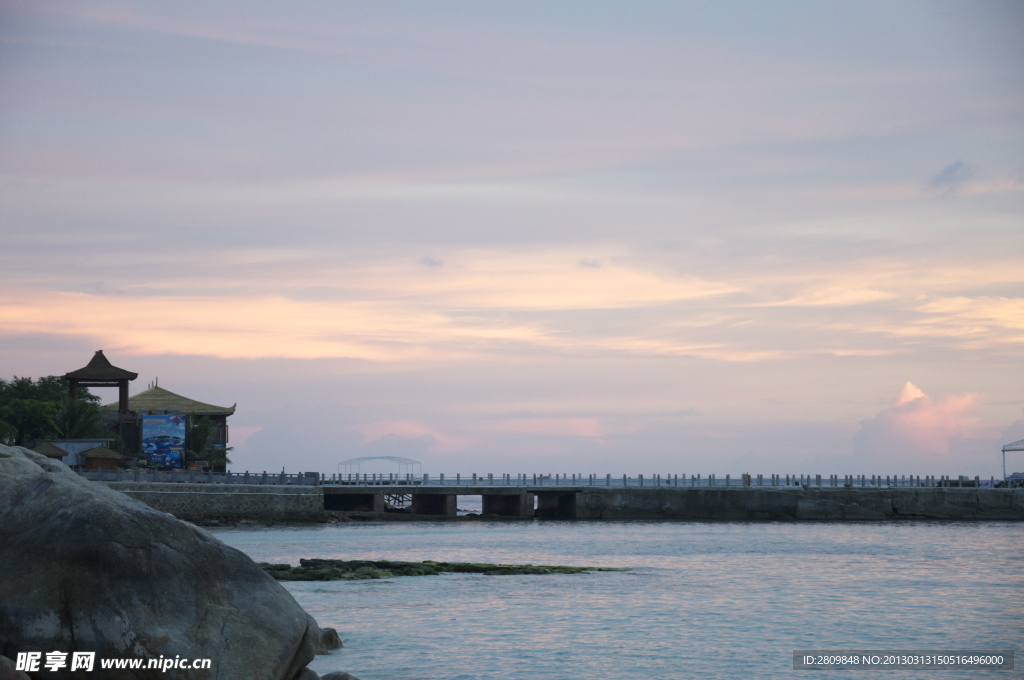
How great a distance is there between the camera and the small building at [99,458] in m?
65.8

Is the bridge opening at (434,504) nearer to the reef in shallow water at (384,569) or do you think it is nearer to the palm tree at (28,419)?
the palm tree at (28,419)

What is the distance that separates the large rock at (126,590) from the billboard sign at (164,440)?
218 feet

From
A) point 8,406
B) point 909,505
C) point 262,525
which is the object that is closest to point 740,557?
point 262,525

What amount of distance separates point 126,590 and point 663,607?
21.3 m

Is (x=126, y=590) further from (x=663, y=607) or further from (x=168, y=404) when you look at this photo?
(x=168, y=404)

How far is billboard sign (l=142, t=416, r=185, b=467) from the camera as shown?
75625mm

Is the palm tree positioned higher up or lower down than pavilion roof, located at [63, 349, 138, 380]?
lower down

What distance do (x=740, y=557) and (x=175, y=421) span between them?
1820 inches

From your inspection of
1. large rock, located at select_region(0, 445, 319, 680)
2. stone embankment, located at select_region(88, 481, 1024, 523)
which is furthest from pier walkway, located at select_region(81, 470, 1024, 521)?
large rock, located at select_region(0, 445, 319, 680)

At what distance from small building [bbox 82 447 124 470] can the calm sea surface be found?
14.4 m

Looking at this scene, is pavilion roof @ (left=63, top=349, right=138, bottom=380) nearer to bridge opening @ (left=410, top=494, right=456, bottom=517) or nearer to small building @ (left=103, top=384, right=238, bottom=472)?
small building @ (left=103, top=384, right=238, bottom=472)

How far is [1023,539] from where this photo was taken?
60.5 m

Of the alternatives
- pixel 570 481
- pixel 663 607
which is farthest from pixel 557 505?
pixel 663 607

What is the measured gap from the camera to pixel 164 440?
76.2 metres
